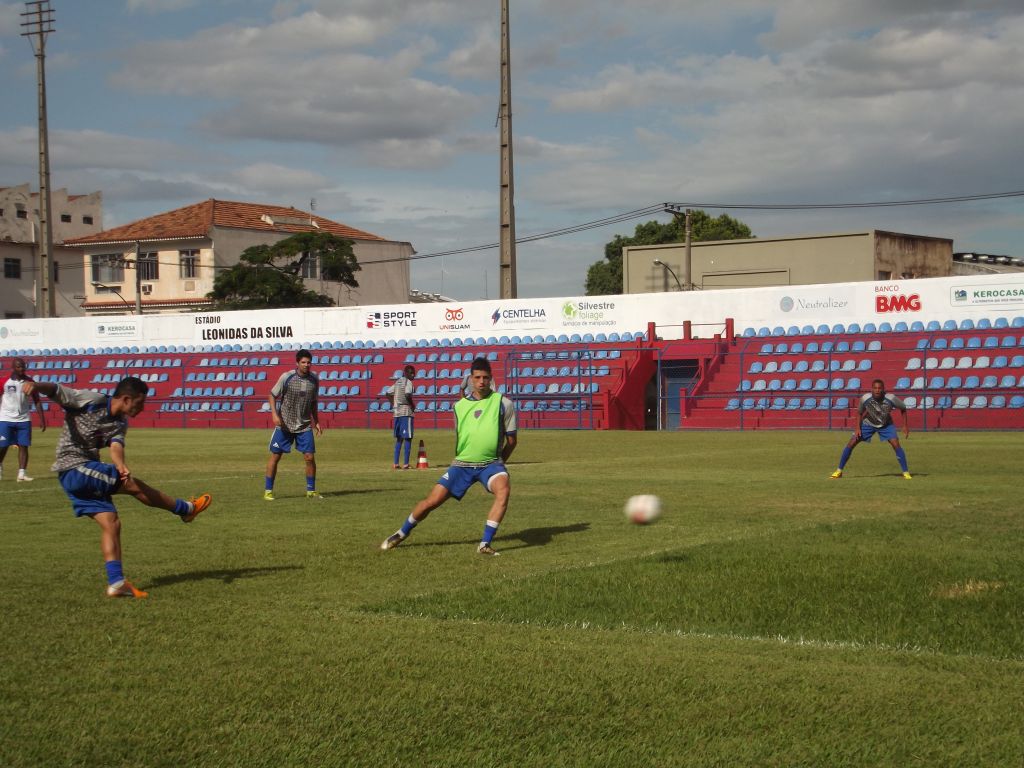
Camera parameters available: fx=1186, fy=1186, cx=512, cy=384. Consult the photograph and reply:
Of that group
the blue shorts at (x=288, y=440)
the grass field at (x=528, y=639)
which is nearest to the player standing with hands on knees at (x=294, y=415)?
the blue shorts at (x=288, y=440)

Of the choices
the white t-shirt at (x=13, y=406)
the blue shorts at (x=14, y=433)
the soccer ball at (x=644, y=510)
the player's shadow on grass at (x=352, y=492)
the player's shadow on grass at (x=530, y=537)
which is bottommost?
the player's shadow on grass at (x=352, y=492)

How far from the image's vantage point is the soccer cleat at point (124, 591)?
8930 millimetres

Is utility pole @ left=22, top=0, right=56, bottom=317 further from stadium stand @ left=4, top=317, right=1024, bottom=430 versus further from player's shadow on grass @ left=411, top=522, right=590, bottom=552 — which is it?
player's shadow on grass @ left=411, top=522, right=590, bottom=552

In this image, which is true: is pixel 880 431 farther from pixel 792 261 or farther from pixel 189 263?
pixel 189 263

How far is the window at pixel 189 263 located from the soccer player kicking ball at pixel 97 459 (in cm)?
7406

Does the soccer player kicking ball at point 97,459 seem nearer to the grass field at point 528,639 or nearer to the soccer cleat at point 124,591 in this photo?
the soccer cleat at point 124,591

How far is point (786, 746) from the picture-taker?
5.40m

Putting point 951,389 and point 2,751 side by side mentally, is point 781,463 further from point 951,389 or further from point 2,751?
point 2,751

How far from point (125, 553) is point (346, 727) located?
637 cm

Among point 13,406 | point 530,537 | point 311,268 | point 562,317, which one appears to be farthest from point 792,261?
point 530,537

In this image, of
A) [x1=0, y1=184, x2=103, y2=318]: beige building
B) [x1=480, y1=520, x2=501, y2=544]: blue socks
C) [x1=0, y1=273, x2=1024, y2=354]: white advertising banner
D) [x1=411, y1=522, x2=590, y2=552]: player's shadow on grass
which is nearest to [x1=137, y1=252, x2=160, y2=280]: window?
[x1=0, y1=184, x2=103, y2=318]: beige building

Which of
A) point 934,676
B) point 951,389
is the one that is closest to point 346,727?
point 934,676

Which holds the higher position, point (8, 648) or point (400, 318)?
point (400, 318)

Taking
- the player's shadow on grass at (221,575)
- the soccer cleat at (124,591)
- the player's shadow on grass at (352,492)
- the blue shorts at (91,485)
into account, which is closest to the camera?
the soccer cleat at (124,591)
